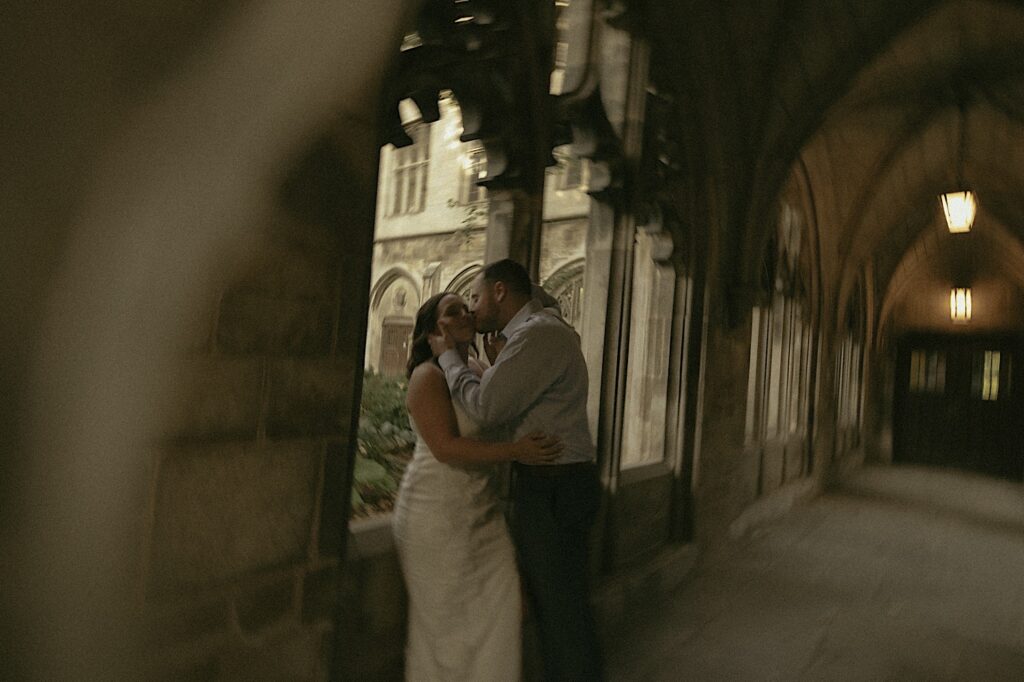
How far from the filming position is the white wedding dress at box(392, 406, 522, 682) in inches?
72.4

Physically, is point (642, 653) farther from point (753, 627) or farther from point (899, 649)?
point (899, 649)

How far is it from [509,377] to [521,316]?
26cm

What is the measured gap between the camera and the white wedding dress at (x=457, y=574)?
1839 mm

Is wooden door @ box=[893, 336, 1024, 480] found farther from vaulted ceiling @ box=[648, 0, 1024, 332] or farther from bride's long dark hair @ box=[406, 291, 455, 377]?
bride's long dark hair @ box=[406, 291, 455, 377]

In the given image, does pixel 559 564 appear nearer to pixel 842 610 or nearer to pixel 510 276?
pixel 510 276

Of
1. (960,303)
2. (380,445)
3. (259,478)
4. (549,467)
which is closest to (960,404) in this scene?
(960,303)

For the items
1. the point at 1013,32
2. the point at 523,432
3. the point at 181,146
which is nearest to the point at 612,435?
the point at 523,432

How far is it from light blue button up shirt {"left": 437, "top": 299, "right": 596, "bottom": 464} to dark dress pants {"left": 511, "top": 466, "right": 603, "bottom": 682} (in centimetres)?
10

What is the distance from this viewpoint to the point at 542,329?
1.95m

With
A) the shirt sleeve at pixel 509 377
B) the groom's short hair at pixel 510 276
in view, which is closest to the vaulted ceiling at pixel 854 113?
the groom's short hair at pixel 510 276

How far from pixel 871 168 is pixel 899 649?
6.14 meters

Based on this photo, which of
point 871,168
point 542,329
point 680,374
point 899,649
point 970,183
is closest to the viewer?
point 542,329

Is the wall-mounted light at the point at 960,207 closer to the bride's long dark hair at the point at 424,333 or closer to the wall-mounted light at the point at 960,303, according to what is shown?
the wall-mounted light at the point at 960,303

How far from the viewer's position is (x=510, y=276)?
2.06 m
